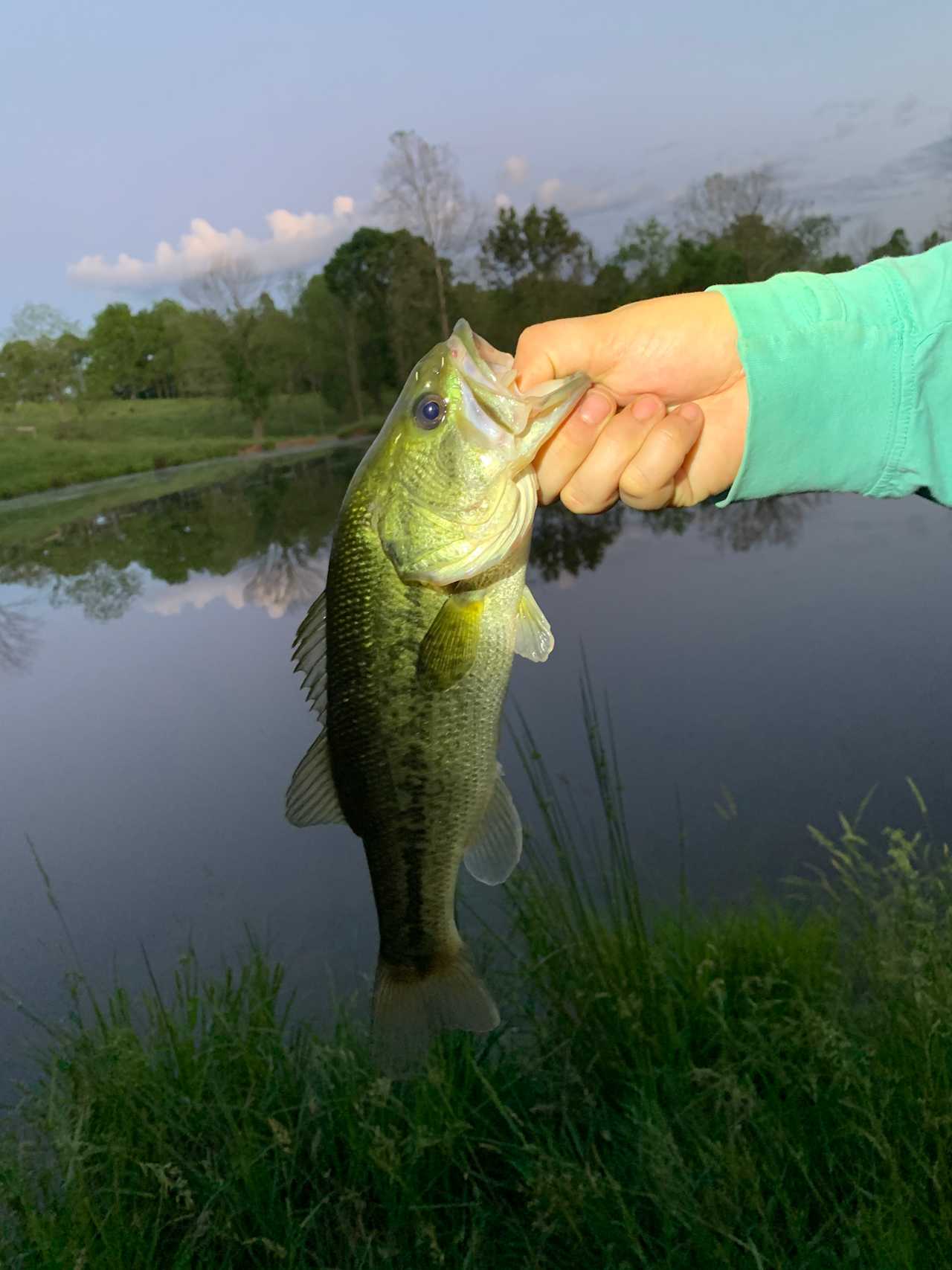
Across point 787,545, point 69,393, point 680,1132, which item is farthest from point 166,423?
point 680,1132

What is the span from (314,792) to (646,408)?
0.96 m

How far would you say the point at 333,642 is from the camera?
5.14ft

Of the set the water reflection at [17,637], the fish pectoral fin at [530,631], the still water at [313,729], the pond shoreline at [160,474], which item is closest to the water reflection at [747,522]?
the still water at [313,729]

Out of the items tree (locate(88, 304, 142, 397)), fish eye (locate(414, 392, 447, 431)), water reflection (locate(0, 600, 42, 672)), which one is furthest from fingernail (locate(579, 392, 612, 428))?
tree (locate(88, 304, 142, 397))

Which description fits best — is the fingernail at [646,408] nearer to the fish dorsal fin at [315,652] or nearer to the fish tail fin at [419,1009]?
the fish dorsal fin at [315,652]

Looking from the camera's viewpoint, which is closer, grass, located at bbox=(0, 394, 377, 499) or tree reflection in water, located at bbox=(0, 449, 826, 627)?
tree reflection in water, located at bbox=(0, 449, 826, 627)

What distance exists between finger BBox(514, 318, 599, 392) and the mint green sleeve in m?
0.30

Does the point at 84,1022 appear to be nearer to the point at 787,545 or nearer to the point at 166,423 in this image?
the point at 787,545

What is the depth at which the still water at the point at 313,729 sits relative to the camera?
15.7 feet

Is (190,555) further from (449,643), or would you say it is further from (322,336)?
(449,643)

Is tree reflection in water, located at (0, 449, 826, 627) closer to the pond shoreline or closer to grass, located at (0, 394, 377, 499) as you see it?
the pond shoreline

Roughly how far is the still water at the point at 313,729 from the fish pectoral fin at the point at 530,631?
291 cm

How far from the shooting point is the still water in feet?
15.7

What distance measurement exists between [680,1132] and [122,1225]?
156 cm
